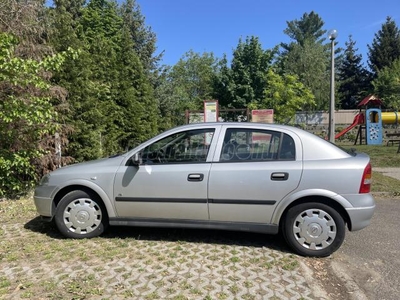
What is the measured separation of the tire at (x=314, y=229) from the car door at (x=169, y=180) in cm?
106

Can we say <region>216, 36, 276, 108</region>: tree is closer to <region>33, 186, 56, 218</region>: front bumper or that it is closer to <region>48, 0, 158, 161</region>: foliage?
<region>48, 0, 158, 161</region>: foliage

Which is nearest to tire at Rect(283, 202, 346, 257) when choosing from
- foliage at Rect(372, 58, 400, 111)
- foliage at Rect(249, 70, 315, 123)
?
foliage at Rect(249, 70, 315, 123)

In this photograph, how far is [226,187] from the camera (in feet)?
13.5

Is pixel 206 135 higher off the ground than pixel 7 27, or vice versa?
pixel 7 27

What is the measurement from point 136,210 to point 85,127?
16.7 feet

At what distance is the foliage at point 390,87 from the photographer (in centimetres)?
3612

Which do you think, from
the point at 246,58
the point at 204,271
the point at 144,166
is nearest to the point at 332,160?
the point at 204,271

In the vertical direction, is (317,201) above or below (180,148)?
below

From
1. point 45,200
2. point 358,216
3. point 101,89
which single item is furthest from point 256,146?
point 101,89

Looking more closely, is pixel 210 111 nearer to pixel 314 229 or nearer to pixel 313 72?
pixel 314 229

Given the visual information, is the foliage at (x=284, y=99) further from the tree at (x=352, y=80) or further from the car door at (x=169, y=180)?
the tree at (x=352, y=80)

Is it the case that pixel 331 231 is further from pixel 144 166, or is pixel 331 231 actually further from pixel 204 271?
pixel 144 166

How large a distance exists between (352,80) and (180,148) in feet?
189

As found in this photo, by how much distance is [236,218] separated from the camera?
4.17 m
